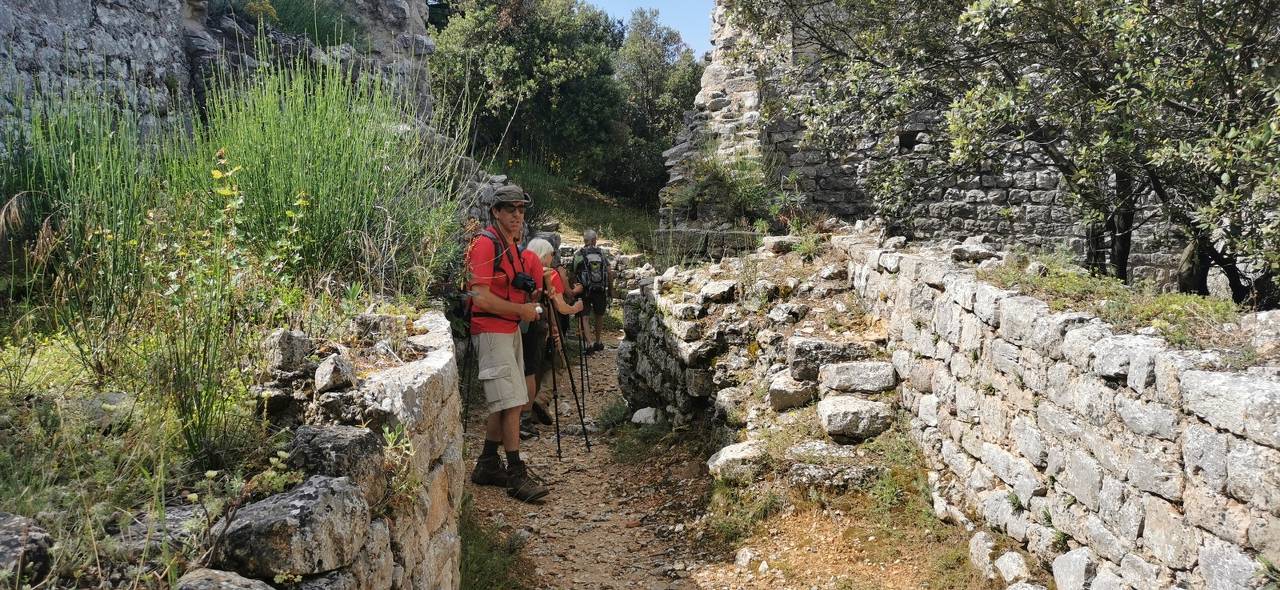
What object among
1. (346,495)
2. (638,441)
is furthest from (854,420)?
(346,495)

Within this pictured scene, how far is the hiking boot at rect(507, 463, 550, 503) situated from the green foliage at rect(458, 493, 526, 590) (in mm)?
568

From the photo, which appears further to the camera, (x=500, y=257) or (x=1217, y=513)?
(x=500, y=257)

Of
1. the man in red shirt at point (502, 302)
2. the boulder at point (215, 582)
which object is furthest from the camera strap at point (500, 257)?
the boulder at point (215, 582)

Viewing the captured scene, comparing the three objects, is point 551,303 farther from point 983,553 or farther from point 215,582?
point 215,582

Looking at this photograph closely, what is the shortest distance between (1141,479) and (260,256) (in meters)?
4.06

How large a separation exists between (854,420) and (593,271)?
226 inches

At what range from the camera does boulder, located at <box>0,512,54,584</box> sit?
6.06 feet

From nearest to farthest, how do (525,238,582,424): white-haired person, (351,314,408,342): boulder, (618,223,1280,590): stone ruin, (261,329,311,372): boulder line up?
(618,223,1280,590): stone ruin, (261,329,311,372): boulder, (351,314,408,342): boulder, (525,238,582,424): white-haired person

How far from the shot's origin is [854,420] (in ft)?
18.1

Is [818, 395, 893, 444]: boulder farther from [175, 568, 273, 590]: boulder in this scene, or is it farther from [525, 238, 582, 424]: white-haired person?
[175, 568, 273, 590]: boulder

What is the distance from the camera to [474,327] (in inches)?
212

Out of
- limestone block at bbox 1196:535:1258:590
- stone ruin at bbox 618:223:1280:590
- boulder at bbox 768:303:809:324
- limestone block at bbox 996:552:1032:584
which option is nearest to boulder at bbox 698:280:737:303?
stone ruin at bbox 618:223:1280:590

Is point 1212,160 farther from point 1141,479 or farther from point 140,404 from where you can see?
point 140,404

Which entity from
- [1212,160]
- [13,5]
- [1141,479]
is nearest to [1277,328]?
[1141,479]
